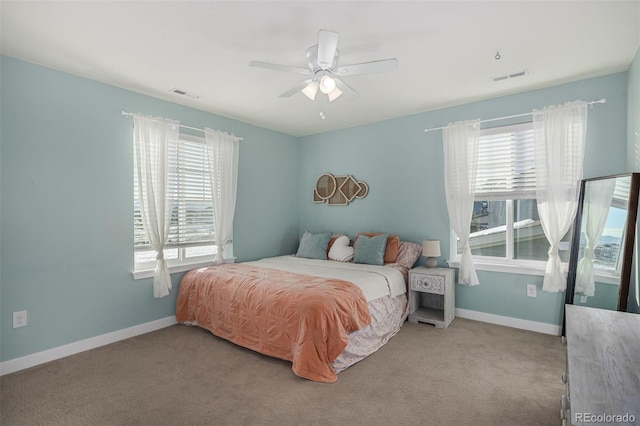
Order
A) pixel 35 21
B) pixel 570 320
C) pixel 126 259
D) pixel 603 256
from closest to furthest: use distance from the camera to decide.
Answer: pixel 570 320 → pixel 35 21 → pixel 603 256 → pixel 126 259

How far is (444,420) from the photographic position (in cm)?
203

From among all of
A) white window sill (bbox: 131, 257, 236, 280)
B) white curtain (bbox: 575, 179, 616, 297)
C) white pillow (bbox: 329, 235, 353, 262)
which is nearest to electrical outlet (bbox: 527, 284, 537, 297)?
white curtain (bbox: 575, 179, 616, 297)

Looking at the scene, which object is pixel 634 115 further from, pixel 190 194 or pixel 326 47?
pixel 190 194

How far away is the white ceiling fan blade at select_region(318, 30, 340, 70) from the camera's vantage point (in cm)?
199

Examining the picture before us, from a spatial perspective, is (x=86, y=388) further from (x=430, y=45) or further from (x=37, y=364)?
(x=430, y=45)

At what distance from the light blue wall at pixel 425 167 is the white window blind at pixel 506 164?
249 mm

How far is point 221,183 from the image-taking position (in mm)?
4160

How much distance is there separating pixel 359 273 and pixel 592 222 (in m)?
2.24

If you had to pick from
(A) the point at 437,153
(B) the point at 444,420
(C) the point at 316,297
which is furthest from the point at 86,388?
(A) the point at 437,153

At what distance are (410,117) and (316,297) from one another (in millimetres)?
2867

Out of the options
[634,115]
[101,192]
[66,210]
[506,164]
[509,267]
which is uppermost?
[634,115]

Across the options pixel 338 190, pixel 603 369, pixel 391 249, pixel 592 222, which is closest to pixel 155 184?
pixel 338 190

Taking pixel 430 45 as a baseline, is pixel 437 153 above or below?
below

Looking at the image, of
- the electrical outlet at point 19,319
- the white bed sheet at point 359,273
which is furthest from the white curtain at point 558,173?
the electrical outlet at point 19,319
